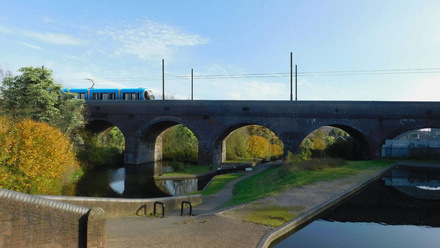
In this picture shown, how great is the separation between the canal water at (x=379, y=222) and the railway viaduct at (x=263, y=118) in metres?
11.3

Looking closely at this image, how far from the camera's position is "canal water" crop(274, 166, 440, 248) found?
9.09 metres

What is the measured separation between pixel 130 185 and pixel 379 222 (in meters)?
17.4

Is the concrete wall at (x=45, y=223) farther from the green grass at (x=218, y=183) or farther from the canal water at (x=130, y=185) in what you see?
the canal water at (x=130, y=185)

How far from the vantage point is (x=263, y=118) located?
94.3 feet

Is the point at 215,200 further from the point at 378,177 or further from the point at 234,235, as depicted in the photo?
the point at 378,177

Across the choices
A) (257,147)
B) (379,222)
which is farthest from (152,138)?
(379,222)

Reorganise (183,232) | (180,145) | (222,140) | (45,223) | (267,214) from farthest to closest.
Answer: (180,145) < (222,140) < (267,214) < (183,232) < (45,223)

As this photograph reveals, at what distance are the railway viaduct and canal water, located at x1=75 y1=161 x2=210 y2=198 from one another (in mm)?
5468

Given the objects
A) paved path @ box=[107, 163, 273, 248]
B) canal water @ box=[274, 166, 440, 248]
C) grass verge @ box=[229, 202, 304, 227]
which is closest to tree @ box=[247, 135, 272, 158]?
canal water @ box=[274, 166, 440, 248]

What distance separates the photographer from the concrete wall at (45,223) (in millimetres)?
5680

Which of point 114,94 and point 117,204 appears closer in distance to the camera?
point 117,204

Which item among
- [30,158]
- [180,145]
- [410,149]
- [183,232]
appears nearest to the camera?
[183,232]

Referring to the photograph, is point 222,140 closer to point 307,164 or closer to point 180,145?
point 180,145

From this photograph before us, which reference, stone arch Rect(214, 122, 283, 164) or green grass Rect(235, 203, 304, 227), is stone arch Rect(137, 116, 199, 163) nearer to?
stone arch Rect(214, 122, 283, 164)
